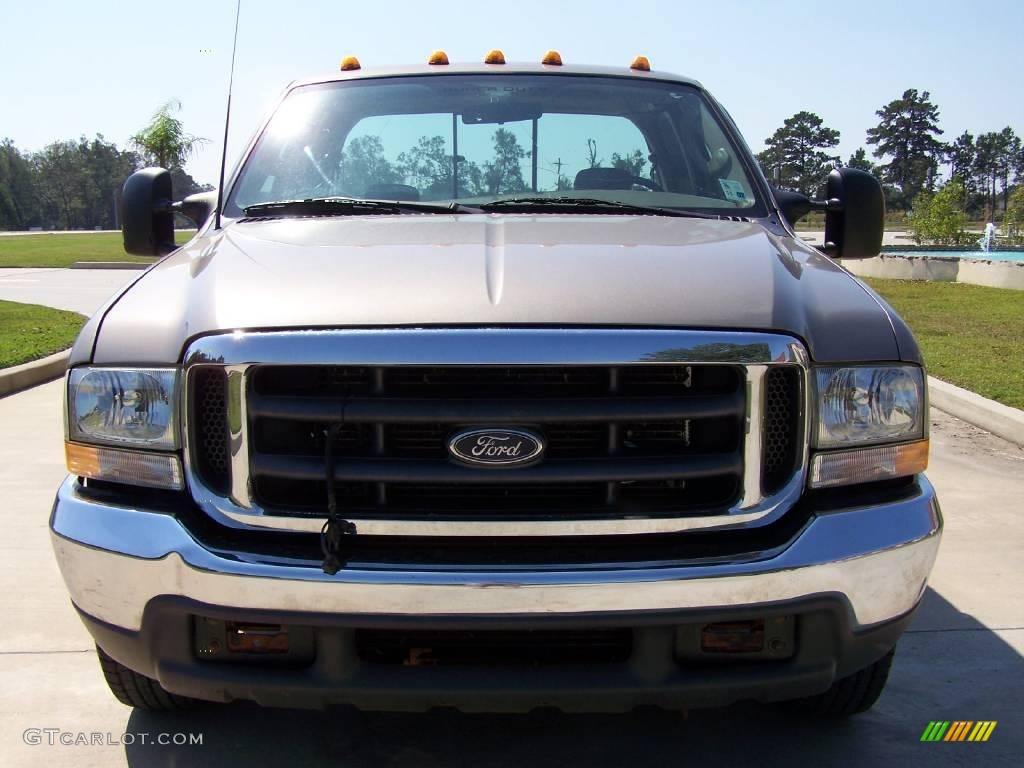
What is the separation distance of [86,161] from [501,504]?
123363 millimetres

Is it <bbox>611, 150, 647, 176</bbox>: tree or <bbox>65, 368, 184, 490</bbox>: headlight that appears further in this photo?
<bbox>611, 150, 647, 176</bbox>: tree

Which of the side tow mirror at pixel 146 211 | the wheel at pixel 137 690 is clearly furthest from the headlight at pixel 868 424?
the side tow mirror at pixel 146 211

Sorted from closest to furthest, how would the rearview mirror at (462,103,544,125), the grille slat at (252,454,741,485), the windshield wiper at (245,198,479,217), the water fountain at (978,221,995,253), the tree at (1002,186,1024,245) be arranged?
1. the grille slat at (252,454,741,485)
2. the windshield wiper at (245,198,479,217)
3. the rearview mirror at (462,103,544,125)
4. the water fountain at (978,221,995,253)
5. the tree at (1002,186,1024,245)

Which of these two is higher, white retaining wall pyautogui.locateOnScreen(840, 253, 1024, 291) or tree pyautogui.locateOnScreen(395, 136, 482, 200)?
A: tree pyautogui.locateOnScreen(395, 136, 482, 200)

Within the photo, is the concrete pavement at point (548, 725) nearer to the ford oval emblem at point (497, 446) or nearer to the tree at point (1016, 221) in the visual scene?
the ford oval emblem at point (497, 446)

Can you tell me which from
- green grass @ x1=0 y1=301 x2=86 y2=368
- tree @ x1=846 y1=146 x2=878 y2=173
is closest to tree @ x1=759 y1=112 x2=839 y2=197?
tree @ x1=846 y1=146 x2=878 y2=173

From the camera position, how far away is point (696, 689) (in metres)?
2.19

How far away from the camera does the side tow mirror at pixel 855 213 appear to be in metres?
3.54

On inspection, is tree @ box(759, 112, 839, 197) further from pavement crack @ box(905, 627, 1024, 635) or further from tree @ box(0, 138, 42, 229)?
pavement crack @ box(905, 627, 1024, 635)

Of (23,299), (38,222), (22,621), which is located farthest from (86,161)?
(22,621)

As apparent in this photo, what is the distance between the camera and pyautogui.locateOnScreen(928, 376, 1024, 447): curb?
21.2 feet

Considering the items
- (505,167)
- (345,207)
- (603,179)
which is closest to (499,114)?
(505,167)

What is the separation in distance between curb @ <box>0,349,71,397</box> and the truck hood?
19.4ft

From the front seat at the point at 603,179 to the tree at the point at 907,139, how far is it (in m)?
94.1
